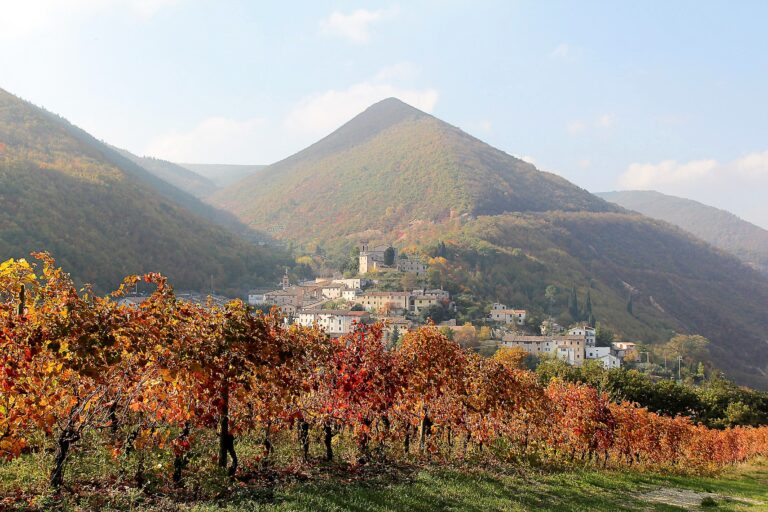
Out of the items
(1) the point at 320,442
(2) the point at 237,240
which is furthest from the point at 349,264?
(1) the point at 320,442

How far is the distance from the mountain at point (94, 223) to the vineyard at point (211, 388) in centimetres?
6595

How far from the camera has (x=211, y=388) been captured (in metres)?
8.67

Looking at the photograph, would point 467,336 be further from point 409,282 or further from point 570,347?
point 409,282

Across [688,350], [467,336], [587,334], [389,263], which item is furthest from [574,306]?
[467,336]

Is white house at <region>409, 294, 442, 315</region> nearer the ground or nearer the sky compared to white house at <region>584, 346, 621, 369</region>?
nearer the sky

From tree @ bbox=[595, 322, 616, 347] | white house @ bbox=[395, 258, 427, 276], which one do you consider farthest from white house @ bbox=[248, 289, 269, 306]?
tree @ bbox=[595, 322, 616, 347]

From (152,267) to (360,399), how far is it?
9371 cm

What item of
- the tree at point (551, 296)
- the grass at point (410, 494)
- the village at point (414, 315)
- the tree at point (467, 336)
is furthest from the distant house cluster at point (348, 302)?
the grass at point (410, 494)

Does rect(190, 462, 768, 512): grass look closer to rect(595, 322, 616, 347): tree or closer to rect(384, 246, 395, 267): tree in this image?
rect(595, 322, 616, 347): tree

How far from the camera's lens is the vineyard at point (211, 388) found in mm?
7176

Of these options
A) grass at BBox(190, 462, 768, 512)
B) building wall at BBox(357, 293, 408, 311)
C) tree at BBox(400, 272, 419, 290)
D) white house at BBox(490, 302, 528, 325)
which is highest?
tree at BBox(400, 272, 419, 290)

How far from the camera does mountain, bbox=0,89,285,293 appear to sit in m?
78.2

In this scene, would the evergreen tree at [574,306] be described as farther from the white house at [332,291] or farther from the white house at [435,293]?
the white house at [332,291]

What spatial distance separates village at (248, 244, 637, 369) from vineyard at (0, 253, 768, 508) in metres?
59.0
